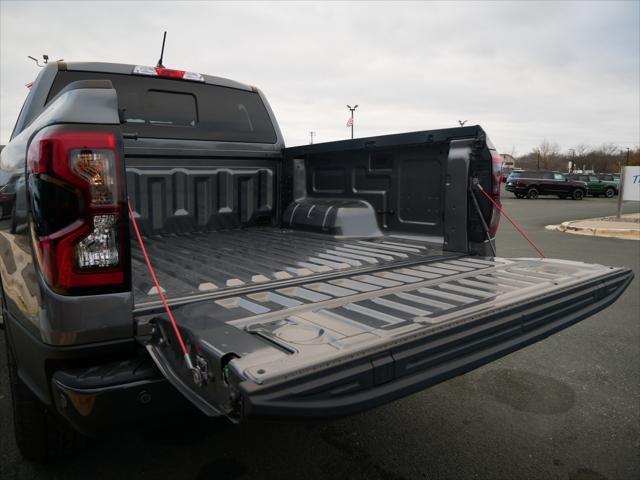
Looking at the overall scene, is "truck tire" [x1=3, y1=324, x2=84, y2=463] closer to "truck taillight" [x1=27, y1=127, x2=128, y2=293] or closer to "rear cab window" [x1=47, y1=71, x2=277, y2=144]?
"truck taillight" [x1=27, y1=127, x2=128, y2=293]

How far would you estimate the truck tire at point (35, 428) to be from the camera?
91.7 inches

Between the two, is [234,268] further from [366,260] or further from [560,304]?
[560,304]

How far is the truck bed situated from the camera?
2.39 meters

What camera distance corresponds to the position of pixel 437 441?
280 centimetres

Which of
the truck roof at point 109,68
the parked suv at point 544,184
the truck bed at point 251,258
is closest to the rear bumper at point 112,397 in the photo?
the truck bed at point 251,258

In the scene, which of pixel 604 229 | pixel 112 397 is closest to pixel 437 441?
pixel 112 397

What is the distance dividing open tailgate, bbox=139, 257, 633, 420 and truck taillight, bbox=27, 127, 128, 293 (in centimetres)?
30

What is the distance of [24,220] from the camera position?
188 centimetres

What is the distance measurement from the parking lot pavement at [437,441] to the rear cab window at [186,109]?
2143 mm

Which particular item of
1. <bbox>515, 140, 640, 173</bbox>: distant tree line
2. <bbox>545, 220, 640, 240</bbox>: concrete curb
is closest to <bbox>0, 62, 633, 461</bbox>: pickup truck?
<bbox>545, 220, 640, 240</bbox>: concrete curb

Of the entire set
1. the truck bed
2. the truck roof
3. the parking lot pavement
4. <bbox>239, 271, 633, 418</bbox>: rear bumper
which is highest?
the truck roof

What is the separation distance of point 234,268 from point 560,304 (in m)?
1.67

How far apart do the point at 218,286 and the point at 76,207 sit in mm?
832

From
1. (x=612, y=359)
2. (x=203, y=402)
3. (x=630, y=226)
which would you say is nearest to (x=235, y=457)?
(x=203, y=402)
